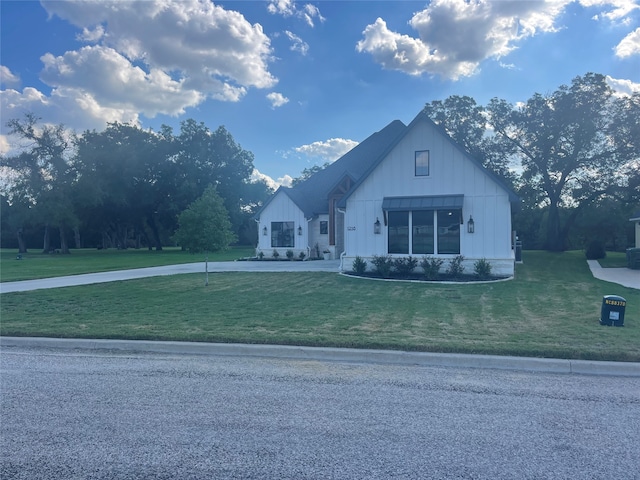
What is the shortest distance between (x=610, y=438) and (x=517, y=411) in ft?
2.65

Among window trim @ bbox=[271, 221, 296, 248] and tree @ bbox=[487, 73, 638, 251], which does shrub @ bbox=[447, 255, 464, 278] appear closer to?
window trim @ bbox=[271, 221, 296, 248]

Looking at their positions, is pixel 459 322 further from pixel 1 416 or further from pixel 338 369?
pixel 1 416

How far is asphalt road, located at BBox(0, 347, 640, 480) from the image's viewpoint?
3.35 m

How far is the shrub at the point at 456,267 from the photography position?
1616 cm

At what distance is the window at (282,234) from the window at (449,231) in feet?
38.9

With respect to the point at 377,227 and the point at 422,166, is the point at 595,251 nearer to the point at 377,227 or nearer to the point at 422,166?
the point at 422,166

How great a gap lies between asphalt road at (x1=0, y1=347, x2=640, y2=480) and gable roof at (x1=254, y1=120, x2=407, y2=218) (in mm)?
21214

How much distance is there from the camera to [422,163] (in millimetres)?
17234

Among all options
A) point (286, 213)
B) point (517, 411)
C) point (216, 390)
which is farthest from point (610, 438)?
point (286, 213)

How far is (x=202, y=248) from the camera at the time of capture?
14.3m

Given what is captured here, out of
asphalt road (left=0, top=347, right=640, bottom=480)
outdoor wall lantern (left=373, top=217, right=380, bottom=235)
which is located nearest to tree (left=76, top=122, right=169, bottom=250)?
outdoor wall lantern (left=373, top=217, right=380, bottom=235)

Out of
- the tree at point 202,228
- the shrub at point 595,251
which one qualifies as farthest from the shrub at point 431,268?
the shrub at point 595,251

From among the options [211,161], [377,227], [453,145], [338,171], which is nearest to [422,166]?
[453,145]

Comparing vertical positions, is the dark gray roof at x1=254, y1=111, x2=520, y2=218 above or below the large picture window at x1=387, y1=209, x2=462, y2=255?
above
